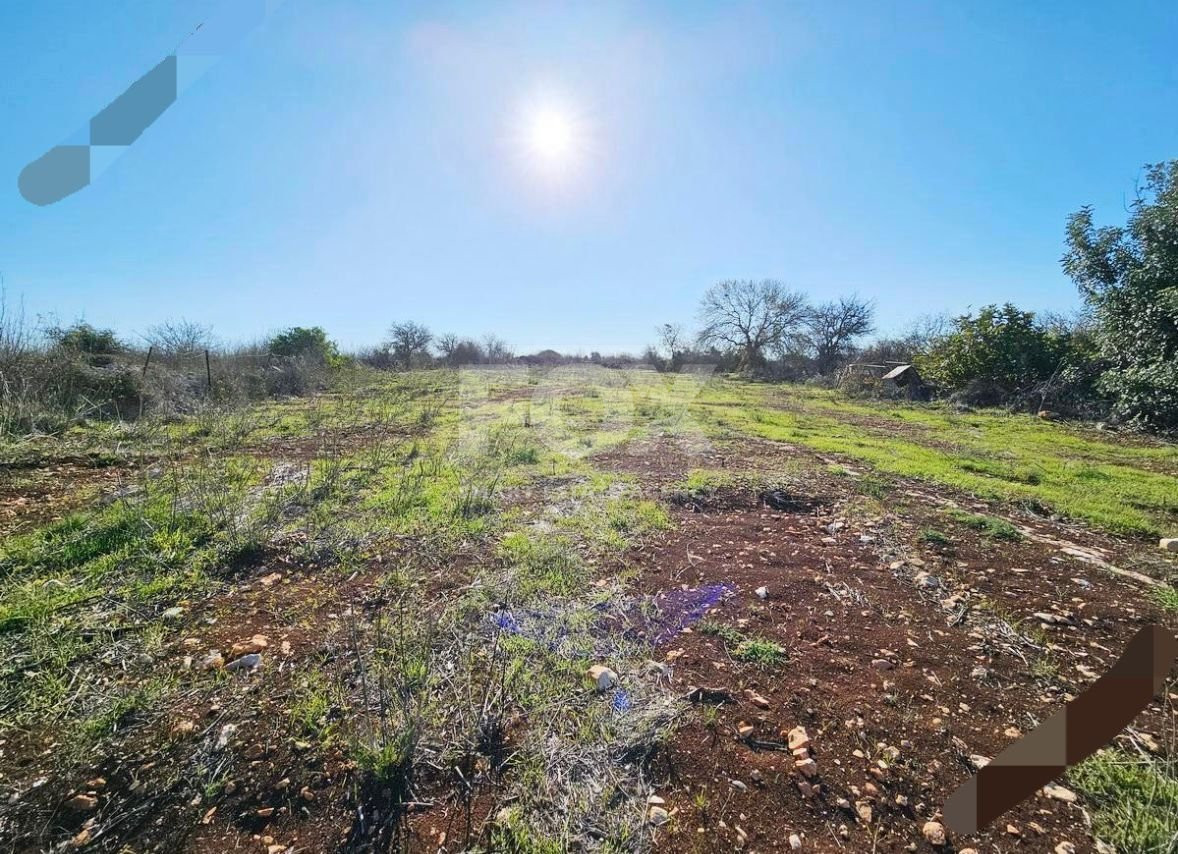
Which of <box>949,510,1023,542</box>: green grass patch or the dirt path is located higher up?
<box>949,510,1023,542</box>: green grass patch

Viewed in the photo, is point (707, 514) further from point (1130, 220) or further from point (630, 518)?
point (1130, 220)

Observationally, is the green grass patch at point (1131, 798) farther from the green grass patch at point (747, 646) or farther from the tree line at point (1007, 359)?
the tree line at point (1007, 359)

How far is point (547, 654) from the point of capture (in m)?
2.31

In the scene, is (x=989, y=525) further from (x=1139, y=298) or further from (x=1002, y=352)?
(x=1002, y=352)

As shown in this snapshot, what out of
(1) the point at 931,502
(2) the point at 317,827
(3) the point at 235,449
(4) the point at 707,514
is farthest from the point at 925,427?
(3) the point at 235,449

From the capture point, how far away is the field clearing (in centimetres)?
151

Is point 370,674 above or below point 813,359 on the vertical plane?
below

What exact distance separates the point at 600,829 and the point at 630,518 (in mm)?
2688

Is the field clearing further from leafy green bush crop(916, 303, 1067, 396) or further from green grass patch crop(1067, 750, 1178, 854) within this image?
leafy green bush crop(916, 303, 1067, 396)

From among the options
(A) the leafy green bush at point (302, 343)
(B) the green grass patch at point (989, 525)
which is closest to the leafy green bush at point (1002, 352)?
(B) the green grass patch at point (989, 525)

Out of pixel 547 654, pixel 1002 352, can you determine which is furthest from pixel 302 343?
pixel 1002 352

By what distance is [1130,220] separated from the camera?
10.2 m

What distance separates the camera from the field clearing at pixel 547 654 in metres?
1.51

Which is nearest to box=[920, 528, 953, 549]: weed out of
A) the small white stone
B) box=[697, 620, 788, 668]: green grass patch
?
box=[697, 620, 788, 668]: green grass patch
